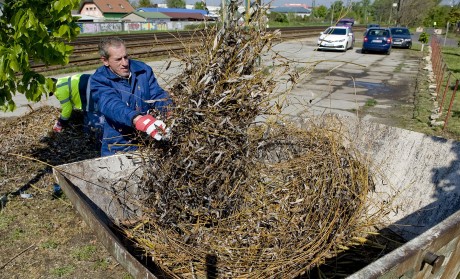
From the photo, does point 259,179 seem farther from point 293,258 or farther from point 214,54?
point 214,54

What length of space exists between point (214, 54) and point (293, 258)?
133 centimetres

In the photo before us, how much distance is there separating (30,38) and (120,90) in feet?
2.24

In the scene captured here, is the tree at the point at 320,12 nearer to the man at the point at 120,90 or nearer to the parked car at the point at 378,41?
the parked car at the point at 378,41

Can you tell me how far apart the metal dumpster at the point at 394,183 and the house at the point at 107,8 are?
204ft

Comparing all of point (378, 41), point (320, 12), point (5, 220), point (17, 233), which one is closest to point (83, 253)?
point (17, 233)

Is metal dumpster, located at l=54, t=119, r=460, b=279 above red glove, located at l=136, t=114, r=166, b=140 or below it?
below

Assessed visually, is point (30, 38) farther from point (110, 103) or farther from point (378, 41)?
point (378, 41)

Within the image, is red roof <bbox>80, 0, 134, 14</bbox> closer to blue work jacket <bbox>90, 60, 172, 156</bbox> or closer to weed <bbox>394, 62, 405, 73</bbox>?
weed <bbox>394, 62, 405, 73</bbox>

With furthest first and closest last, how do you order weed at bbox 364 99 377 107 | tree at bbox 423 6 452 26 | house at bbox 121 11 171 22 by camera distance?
tree at bbox 423 6 452 26
house at bbox 121 11 171 22
weed at bbox 364 99 377 107

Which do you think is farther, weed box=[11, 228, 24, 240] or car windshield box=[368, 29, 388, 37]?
car windshield box=[368, 29, 388, 37]

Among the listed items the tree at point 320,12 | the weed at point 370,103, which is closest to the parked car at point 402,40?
the weed at point 370,103

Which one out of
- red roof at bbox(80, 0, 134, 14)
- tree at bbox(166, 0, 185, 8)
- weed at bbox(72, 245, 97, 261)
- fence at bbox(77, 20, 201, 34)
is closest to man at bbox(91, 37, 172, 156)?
→ weed at bbox(72, 245, 97, 261)

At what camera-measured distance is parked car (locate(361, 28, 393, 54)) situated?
19.3 metres

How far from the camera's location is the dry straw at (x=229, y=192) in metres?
2.18
